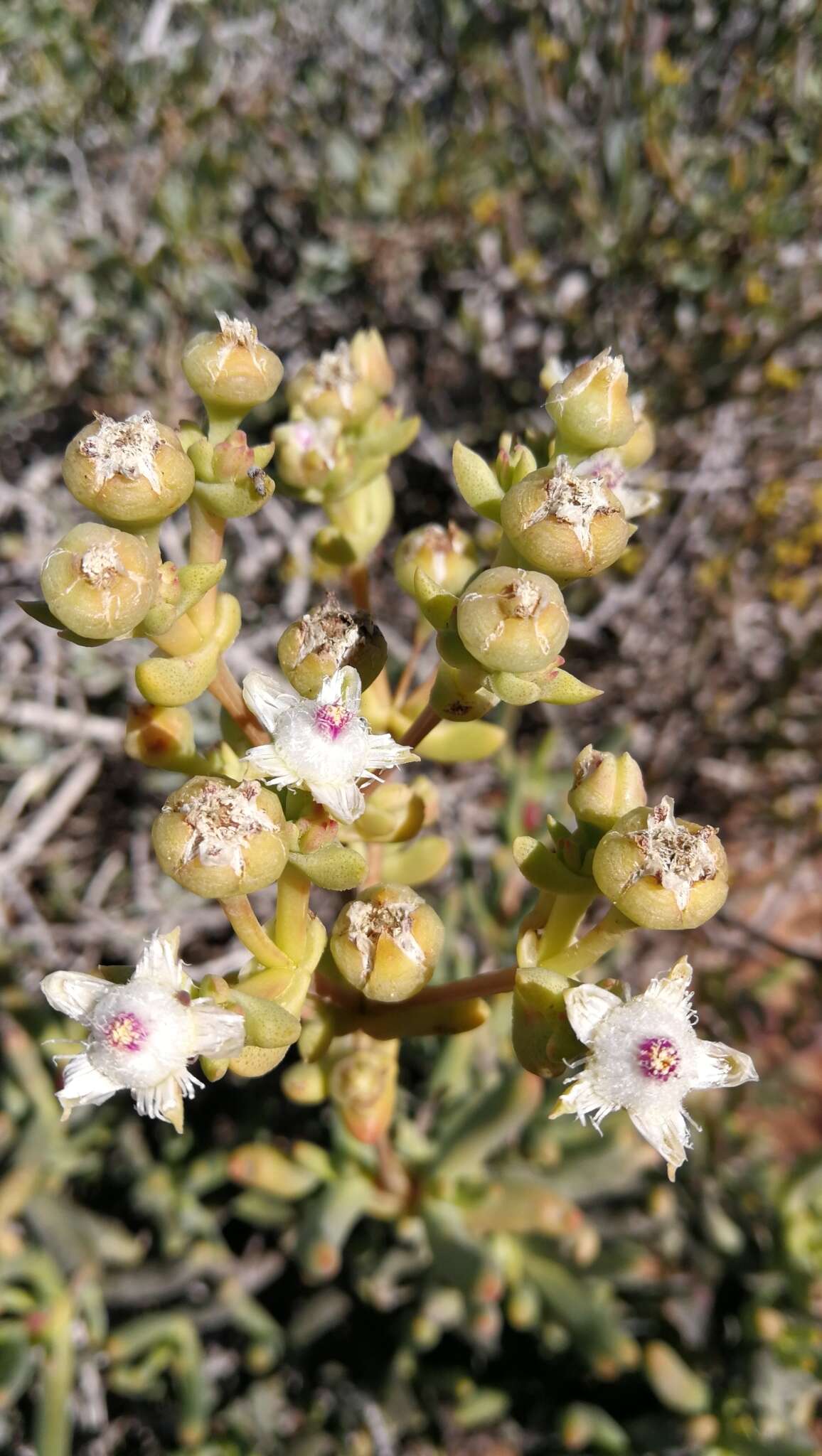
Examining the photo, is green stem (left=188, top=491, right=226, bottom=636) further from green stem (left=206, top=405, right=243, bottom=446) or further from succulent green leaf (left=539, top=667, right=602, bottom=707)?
succulent green leaf (left=539, top=667, right=602, bottom=707)

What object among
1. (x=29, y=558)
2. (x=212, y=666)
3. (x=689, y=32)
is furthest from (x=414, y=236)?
(x=212, y=666)

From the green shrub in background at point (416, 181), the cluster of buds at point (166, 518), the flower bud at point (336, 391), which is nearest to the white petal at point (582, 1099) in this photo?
the cluster of buds at point (166, 518)

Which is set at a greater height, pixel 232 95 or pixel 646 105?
pixel 232 95

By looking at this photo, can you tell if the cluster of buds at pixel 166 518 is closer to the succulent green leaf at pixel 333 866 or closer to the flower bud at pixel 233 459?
the flower bud at pixel 233 459

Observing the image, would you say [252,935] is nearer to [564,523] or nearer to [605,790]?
[605,790]

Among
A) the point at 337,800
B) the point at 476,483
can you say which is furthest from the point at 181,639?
the point at 476,483

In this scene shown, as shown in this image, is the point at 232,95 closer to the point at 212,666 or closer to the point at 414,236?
the point at 414,236

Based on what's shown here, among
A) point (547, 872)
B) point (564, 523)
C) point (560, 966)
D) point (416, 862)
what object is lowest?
point (416, 862)
